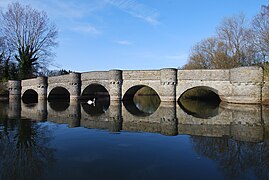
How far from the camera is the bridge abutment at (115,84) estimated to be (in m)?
20.5

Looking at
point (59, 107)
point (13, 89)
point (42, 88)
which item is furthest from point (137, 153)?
point (13, 89)

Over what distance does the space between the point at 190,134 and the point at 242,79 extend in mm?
12223

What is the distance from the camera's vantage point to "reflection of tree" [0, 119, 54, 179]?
3930 mm

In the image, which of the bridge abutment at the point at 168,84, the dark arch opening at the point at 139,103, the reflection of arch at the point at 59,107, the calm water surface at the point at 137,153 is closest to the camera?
the calm water surface at the point at 137,153

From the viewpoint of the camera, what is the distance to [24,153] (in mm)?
5105

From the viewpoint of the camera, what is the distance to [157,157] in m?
4.90

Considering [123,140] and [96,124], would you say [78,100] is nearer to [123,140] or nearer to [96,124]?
[96,124]

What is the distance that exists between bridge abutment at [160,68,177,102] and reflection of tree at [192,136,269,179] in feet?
40.3

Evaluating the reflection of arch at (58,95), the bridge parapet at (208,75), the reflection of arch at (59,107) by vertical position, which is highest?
the bridge parapet at (208,75)

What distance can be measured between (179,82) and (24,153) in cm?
1556

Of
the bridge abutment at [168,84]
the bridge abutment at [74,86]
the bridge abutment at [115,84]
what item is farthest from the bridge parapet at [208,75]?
the bridge abutment at [74,86]

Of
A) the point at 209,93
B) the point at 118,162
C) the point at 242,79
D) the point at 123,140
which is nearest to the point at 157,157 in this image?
the point at 118,162

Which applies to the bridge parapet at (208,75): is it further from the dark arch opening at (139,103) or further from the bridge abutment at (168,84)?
the dark arch opening at (139,103)

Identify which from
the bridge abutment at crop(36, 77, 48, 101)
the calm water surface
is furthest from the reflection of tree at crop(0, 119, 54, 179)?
the bridge abutment at crop(36, 77, 48, 101)
